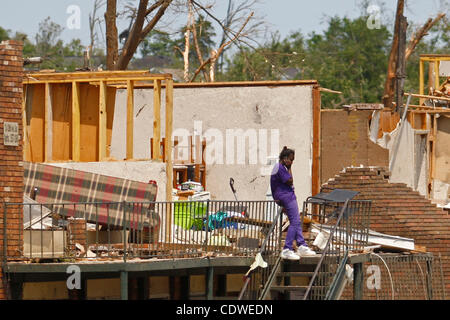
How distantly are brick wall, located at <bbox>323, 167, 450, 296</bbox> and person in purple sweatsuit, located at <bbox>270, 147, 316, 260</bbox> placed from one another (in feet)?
18.8

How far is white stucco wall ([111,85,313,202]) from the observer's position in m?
24.8

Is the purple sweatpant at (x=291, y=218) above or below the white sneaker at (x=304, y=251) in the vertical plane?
above

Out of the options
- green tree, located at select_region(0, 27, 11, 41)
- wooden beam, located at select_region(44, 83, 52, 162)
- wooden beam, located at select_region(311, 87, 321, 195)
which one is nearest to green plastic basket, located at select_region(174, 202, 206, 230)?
wooden beam, located at select_region(44, 83, 52, 162)

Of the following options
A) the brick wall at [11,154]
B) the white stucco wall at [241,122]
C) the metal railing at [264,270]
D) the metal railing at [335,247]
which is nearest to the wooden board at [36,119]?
the brick wall at [11,154]

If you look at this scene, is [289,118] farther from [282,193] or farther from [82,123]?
[282,193]

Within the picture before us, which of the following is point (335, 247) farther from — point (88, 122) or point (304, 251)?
point (88, 122)

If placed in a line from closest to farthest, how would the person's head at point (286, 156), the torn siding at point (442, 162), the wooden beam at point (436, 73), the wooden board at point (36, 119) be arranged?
1. the person's head at point (286, 156)
2. the wooden board at point (36, 119)
3. the torn siding at point (442, 162)
4. the wooden beam at point (436, 73)

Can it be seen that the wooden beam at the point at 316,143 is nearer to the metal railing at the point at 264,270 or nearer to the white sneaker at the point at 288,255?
the metal railing at the point at 264,270

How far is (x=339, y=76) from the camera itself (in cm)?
7231

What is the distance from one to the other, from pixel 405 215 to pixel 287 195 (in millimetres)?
6272

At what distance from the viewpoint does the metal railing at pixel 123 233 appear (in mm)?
16578

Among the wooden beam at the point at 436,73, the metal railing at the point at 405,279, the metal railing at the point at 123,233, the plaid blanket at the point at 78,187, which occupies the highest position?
the wooden beam at the point at 436,73

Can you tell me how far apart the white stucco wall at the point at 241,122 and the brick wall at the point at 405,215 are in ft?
8.19

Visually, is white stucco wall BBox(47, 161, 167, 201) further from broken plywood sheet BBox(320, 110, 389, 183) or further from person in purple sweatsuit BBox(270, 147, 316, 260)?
broken plywood sheet BBox(320, 110, 389, 183)
